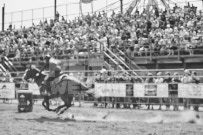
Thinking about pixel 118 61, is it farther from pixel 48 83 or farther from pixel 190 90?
pixel 48 83

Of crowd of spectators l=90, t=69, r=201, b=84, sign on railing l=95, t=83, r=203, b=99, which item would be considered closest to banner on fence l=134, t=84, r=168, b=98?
sign on railing l=95, t=83, r=203, b=99

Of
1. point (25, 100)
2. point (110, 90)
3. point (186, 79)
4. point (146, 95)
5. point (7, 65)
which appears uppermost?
point (7, 65)

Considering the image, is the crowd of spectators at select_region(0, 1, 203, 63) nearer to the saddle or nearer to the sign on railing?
the sign on railing

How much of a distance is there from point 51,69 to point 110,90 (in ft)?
17.1

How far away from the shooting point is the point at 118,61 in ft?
74.3

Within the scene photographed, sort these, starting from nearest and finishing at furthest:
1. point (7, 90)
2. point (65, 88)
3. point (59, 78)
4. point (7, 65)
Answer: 1. point (65, 88)
2. point (59, 78)
3. point (7, 90)
4. point (7, 65)

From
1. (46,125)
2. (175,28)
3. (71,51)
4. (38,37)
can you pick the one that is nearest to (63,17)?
(38,37)

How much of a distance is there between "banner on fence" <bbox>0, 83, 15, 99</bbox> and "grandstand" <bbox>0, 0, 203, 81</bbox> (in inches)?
181

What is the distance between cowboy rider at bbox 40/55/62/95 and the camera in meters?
13.8

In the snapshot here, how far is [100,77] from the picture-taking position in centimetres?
1908

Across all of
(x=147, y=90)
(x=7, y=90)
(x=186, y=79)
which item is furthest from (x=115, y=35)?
(x=186, y=79)

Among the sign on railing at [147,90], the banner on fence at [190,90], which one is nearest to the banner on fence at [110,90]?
the sign on railing at [147,90]

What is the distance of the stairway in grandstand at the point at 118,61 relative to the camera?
22109 millimetres

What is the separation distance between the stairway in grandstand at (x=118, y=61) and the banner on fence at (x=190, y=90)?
5.97 meters
